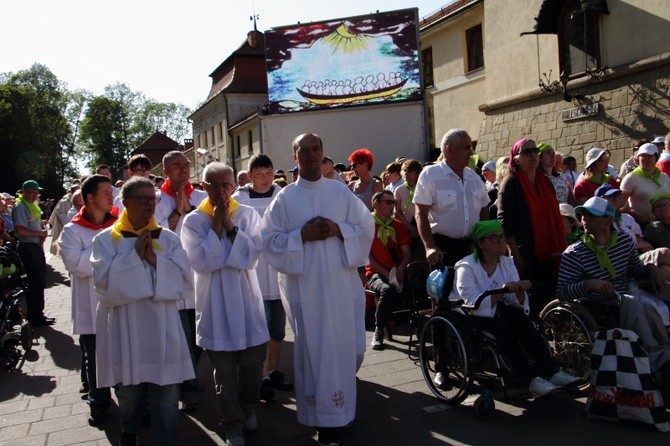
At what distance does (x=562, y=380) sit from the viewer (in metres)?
4.72

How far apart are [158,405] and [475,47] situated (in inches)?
847

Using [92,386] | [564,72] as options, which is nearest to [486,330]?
[92,386]

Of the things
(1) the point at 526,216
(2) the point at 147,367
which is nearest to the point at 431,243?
(1) the point at 526,216

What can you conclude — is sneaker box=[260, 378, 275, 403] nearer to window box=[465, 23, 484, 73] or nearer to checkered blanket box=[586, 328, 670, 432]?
checkered blanket box=[586, 328, 670, 432]

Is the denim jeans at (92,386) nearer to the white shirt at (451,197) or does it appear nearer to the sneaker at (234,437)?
the sneaker at (234,437)

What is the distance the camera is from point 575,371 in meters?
5.31

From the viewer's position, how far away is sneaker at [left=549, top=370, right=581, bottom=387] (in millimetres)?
4691

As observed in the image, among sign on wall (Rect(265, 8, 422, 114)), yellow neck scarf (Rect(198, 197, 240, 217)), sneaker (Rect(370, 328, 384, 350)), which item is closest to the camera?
yellow neck scarf (Rect(198, 197, 240, 217))

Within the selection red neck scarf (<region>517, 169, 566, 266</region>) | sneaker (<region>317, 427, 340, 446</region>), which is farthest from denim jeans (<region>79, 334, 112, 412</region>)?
red neck scarf (<region>517, 169, 566, 266</region>)

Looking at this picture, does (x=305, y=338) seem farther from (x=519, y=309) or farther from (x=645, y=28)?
(x=645, y=28)

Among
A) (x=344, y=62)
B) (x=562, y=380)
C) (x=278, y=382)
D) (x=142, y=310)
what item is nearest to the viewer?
(x=142, y=310)

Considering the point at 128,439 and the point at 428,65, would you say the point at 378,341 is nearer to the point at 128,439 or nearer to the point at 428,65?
the point at 128,439

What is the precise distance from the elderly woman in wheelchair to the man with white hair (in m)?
0.71

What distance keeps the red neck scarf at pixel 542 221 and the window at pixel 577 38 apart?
471 inches
